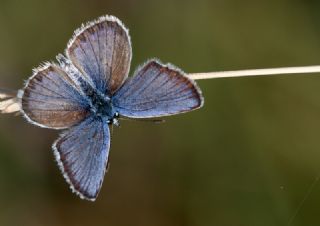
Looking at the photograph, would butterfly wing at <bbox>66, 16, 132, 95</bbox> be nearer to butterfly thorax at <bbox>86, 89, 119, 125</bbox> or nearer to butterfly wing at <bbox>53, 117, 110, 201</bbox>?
butterfly thorax at <bbox>86, 89, 119, 125</bbox>

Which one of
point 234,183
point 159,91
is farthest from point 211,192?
point 159,91

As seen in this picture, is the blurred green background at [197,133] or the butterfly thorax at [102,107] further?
the blurred green background at [197,133]

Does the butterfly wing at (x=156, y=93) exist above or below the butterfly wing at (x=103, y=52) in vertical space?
below

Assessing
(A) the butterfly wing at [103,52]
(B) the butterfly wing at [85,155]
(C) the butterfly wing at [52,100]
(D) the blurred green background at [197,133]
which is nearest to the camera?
(B) the butterfly wing at [85,155]

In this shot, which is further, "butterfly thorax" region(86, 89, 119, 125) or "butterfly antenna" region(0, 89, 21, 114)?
"butterfly thorax" region(86, 89, 119, 125)

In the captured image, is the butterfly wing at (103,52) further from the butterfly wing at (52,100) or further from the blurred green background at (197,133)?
the blurred green background at (197,133)

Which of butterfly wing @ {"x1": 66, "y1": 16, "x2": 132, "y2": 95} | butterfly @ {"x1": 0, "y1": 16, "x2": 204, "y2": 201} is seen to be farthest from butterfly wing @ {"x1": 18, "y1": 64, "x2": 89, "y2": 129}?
butterfly wing @ {"x1": 66, "y1": 16, "x2": 132, "y2": 95}

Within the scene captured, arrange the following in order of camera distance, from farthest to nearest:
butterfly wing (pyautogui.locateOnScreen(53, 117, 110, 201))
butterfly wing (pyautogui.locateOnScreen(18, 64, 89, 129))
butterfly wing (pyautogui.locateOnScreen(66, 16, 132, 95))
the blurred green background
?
the blurred green background → butterfly wing (pyautogui.locateOnScreen(66, 16, 132, 95)) → butterfly wing (pyautogui.locateOnScreen(18, 64, 89, 129)) → butterfly wing (pyautogui.locateOnScreen(53, 117, 110, 201))

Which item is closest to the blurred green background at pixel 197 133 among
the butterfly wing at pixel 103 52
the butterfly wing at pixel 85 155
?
the butterfly wing at pixel 103 52

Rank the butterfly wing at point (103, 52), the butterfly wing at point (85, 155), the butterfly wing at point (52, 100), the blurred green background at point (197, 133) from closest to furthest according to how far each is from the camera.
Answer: the butterfly wing at point (85, 155) → the butterfly wing at point (52, 100) → the butterfly wing at point (103, 52) → the blurred green background at point (197, 133)
